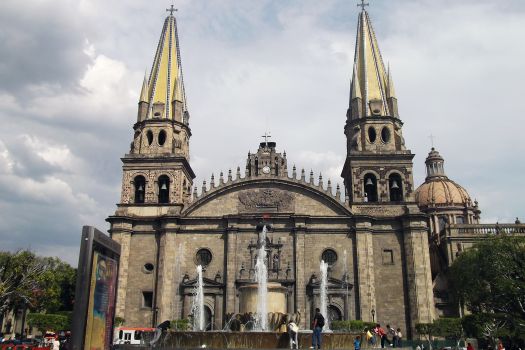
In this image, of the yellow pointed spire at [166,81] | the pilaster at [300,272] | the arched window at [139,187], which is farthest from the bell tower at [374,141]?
the arched window at [139,187]

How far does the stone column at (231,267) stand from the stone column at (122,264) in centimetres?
792

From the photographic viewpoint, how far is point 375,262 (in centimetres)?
4100

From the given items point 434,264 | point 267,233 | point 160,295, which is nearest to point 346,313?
point 267,233

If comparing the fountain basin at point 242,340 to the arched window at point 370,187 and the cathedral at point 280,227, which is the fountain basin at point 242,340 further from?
the arched window at point 370,187

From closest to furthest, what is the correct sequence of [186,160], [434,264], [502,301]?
[502,301] → [186,160] → [434,264]

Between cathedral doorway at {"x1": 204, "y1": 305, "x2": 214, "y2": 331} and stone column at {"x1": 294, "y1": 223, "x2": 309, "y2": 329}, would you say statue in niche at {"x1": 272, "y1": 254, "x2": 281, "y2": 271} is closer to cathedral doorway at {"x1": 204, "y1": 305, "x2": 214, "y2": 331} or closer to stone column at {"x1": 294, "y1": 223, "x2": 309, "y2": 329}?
stone column at {"x1": 294, "y1": 223, "x2": 309, "y2": 329}

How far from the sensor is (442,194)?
66.1 meters

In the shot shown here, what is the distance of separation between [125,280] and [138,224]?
15.3 ft

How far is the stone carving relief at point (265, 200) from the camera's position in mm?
42406

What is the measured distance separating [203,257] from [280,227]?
6657 millimetres

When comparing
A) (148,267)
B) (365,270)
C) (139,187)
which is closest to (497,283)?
(365,270)

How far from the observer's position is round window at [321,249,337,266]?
41062mm

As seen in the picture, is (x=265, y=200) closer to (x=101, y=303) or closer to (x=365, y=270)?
(x=365, y=270)

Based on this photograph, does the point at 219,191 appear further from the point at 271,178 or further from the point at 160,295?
the point at 160,295
